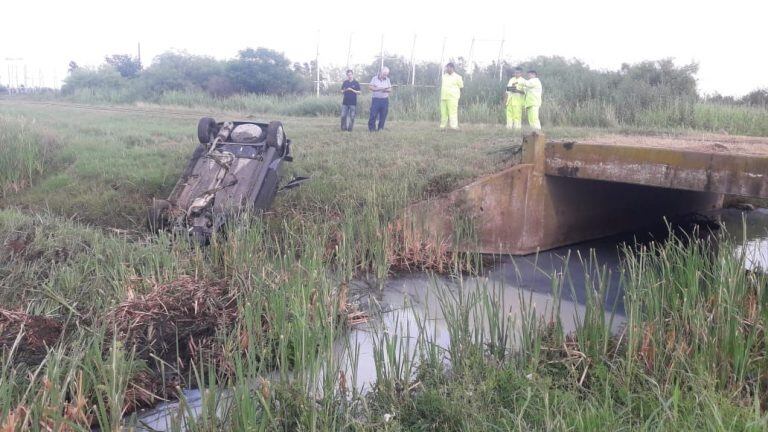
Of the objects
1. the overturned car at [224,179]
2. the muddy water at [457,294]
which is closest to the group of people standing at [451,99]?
the muddy water at [457,294]

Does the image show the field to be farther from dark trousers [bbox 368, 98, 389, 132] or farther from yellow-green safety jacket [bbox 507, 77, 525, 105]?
yellow-green safety jacket [bbox 507, 77, 525, 105]

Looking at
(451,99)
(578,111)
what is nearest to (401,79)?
(578,111)

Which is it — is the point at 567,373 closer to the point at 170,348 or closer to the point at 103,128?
the point at 170,348

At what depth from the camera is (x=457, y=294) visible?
25.6 ft

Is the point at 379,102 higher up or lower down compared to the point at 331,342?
higher up

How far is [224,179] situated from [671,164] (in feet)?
18.1

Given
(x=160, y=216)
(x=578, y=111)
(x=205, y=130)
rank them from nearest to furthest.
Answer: (x=160, y=216) → (x=205, y=130) → (x=578, y=111)

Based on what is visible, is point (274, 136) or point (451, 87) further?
point (451, 87)

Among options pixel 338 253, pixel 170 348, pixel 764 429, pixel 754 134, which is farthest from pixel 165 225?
pixel 754 134

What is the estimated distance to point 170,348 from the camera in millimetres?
6027

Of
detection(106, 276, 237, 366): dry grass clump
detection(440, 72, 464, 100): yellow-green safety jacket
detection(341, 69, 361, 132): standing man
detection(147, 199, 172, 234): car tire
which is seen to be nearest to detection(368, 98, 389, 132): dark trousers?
detection(341, 69, 361, 132): standing man

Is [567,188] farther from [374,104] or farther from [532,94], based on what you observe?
[374,104]

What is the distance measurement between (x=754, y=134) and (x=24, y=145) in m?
13.5

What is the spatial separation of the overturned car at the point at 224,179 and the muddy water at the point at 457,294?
1969 millimetres
